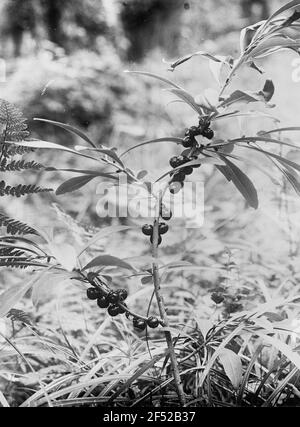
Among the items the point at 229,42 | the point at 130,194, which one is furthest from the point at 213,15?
the point at 130,194

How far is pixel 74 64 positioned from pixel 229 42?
0.53 metres

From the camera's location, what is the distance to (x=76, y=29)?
1.47 meters

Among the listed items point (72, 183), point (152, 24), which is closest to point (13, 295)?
point (72, 183)

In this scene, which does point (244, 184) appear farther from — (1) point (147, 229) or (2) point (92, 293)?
(2) point (92, 293)

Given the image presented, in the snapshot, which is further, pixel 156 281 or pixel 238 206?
pixel 238 206

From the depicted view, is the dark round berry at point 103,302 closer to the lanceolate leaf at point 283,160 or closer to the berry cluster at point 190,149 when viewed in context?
the berry cluster at point 190,149

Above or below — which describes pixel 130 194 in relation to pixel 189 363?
above

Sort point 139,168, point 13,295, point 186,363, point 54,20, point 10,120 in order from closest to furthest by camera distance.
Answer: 1. point 13,295
2. point 10,120
3. point 186,363
4. point 54,20
5. point 139,168

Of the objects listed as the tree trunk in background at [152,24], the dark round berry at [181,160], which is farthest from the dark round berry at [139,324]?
the tree trunk in background at [152,24]

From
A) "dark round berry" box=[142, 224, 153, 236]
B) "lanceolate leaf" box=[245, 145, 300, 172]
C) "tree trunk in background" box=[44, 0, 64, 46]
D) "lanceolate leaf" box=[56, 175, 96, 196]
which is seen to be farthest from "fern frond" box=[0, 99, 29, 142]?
"tree trunk in background" box=[44, 0, 64, 46]

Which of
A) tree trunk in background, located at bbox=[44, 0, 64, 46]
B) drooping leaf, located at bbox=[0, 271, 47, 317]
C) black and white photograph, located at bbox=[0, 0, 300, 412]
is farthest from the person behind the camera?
tree trunk in background, located at bbox=[44, 0, 64, 46]

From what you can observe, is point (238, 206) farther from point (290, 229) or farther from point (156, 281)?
point (156, 281)

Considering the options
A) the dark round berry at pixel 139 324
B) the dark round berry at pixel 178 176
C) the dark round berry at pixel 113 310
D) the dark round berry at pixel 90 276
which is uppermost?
the dark round berry at pixel 178 176

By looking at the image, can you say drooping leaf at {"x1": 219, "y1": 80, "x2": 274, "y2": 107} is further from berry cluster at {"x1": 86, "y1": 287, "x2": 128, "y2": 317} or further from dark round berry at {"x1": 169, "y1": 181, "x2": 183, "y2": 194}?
berry cluster at {"x1": 86, "y1": 287, "x2": 128, "y2": 317}
